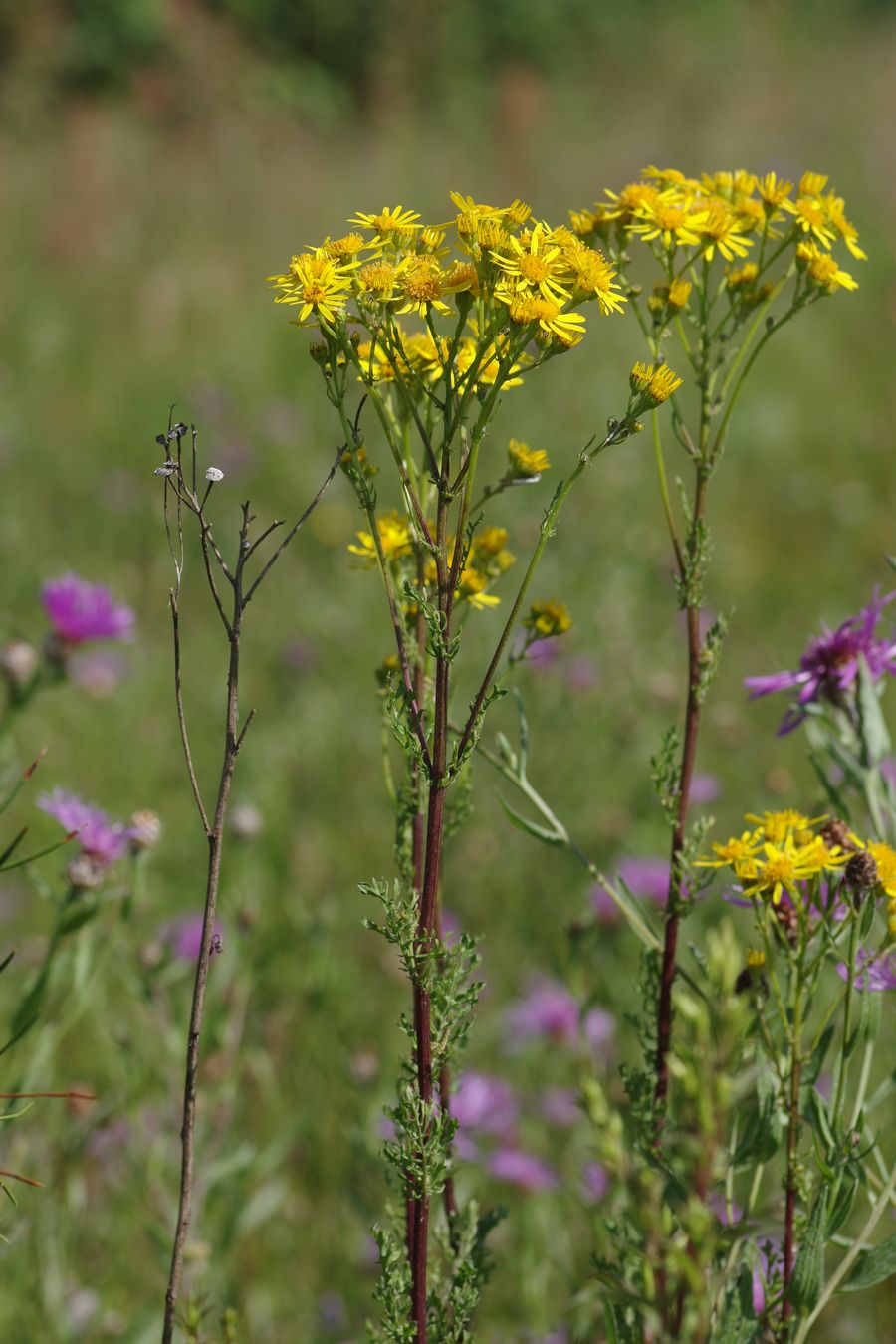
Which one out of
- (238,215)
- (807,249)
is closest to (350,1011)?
(807,249)

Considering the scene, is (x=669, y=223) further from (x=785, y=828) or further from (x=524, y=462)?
(x=785, y=828)

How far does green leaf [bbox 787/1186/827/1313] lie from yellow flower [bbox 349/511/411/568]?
57 cm

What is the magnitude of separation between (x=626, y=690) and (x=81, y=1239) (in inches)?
75.4

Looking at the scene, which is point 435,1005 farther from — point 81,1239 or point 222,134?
point 222,134

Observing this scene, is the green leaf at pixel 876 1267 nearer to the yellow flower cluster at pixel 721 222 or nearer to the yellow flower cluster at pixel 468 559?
the yellow flower cluster at pixel 468 559

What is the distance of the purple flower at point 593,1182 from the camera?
1676 mm

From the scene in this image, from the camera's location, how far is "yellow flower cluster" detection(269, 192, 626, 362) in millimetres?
829

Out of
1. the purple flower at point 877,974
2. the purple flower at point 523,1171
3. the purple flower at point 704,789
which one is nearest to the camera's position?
the purple flower at point 877,974

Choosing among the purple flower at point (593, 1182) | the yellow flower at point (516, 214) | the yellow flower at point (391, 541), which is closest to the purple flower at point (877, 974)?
the yellow flower at point (391, 541)

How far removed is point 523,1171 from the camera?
1855 mm

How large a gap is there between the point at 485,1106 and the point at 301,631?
75.6 inches

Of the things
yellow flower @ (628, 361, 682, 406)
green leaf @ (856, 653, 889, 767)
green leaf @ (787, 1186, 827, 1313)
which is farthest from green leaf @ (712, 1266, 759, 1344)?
yellow flower @ (628, 361, 682, 406)

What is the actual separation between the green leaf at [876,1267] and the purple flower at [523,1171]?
0.98 metres

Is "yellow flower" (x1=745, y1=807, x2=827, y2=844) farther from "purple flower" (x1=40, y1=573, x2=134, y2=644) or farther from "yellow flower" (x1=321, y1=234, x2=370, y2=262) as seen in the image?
"purple flower" (x1=40, y1=573, x2=134, y2=644)
